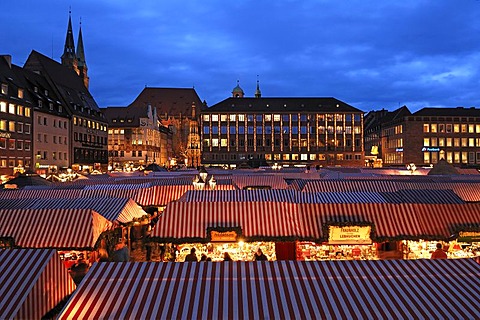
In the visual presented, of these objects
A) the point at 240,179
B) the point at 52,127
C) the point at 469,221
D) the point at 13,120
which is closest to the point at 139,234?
the point at 240,179

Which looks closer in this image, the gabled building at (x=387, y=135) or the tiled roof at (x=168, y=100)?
the gabled building at (x=387, y=135)

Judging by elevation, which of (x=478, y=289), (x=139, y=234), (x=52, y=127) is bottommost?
(x=139, y=234)

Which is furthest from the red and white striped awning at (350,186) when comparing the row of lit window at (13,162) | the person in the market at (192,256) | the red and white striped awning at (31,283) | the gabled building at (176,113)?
the gabled building at (176,113)

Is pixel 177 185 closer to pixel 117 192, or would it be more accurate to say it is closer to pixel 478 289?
pixel 117 192

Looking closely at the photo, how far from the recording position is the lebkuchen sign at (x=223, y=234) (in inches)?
507

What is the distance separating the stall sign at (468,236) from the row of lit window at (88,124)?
6011cm

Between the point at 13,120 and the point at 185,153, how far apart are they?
74.2 meters

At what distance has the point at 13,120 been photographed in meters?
50.4

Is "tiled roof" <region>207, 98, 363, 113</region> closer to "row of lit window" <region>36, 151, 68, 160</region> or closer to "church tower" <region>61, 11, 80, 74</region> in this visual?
"church tower" <region>61, 11, 80, 74</region>

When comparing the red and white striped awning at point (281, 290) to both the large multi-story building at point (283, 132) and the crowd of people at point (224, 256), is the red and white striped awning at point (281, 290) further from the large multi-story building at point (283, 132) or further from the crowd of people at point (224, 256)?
the large multi-story building at point (283, 132)

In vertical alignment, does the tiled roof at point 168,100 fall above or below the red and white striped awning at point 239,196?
above

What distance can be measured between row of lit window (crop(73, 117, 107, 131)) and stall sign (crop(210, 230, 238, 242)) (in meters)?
57.3

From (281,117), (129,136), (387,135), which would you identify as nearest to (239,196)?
(281,117)

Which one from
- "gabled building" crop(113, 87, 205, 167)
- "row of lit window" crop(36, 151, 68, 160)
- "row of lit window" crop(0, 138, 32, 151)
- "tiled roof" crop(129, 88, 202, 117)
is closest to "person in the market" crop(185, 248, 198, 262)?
"row of lit window" crop(0, 138, 32, 151)
